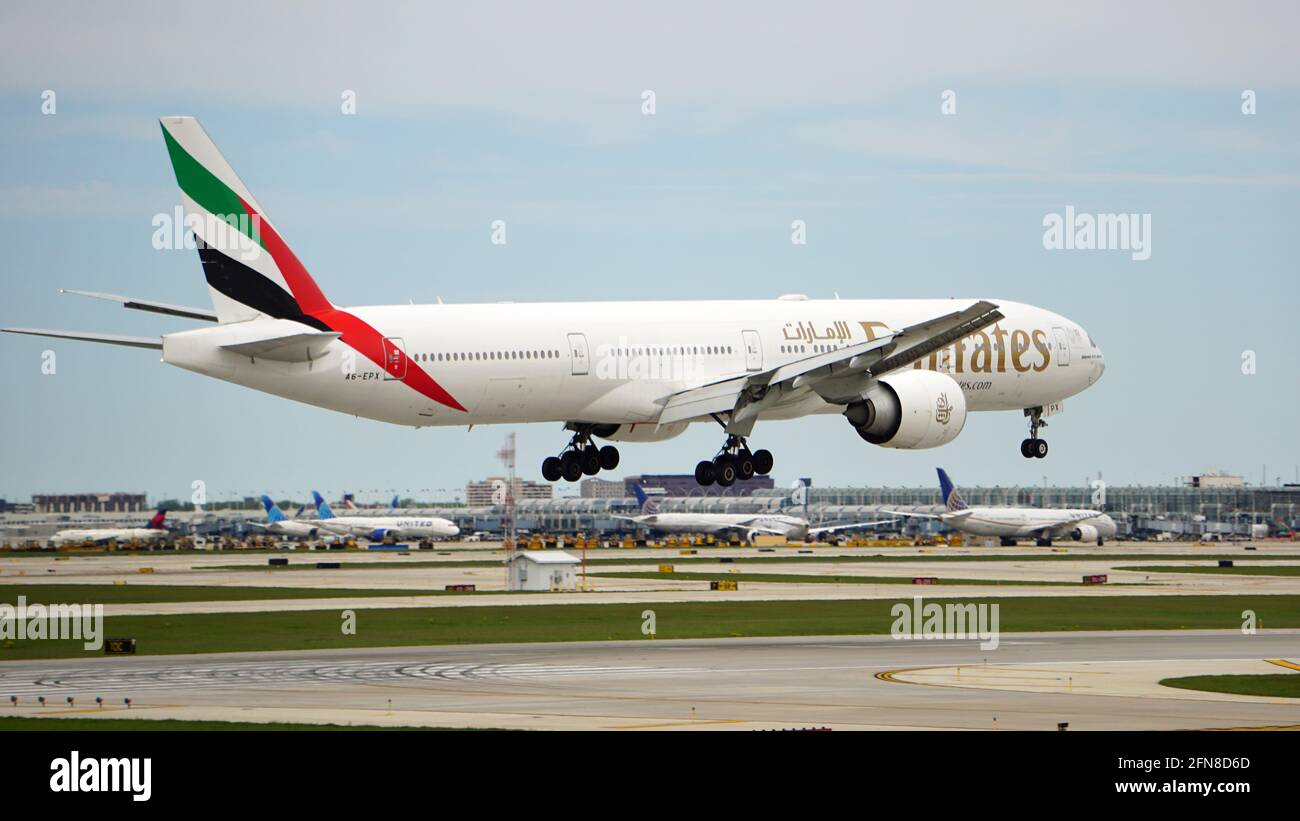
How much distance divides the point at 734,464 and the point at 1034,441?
50.6 feet

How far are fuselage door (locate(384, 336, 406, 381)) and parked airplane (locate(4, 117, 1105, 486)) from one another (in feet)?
0.16

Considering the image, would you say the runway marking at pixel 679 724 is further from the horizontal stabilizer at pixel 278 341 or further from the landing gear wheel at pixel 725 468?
the landing gear wheel at pixel 725 468

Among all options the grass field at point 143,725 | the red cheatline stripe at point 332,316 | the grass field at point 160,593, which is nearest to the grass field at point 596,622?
the red cheatline stripe at point 332,316

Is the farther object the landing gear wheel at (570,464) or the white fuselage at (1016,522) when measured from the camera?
the white fuselage at (1016,522)

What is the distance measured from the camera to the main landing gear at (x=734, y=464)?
223 feet

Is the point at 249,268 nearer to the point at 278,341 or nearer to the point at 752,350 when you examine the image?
the point at 278,341

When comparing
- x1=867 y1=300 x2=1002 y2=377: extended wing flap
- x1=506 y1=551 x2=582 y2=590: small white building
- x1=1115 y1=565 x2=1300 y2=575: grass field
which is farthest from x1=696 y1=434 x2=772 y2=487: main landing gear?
x1=1115 y1=565 x2=1300 y2=575: grass field

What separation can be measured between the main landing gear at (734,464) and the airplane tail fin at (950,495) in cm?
11052

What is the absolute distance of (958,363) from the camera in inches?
2825

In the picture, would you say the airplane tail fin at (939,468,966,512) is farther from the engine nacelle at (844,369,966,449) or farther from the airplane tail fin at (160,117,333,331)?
the airplane tail fin at (160,117,333,331)

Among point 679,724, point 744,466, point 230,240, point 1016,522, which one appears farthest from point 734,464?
point 1016,522
